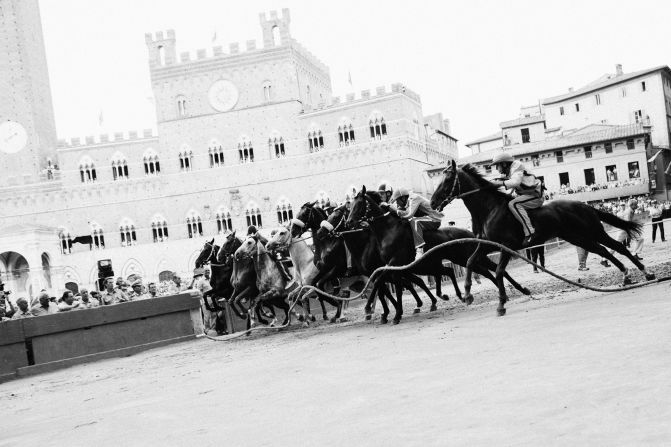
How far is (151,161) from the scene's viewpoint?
185 feet

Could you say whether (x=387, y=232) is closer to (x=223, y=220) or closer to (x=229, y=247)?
(x=229, y=247)

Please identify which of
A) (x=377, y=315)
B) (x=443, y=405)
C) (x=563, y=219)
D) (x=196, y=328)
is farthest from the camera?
(x=196, y=328)

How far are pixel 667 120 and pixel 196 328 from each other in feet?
195

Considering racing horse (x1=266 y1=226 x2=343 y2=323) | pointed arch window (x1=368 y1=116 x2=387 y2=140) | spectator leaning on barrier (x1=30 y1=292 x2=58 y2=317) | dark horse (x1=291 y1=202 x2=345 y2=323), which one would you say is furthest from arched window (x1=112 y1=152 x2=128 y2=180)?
dark horse (x1=291 y1=202 x2=345 y2=323)

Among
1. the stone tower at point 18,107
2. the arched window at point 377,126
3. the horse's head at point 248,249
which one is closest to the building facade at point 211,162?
the arched window at point 377,126

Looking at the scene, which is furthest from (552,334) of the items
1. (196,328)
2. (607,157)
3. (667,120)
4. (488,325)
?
(667,120)

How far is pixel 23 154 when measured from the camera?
57.1 m

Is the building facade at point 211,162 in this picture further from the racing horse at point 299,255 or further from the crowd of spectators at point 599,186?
the racing horse at point 299,255

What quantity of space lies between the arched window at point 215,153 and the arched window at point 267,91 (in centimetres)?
466

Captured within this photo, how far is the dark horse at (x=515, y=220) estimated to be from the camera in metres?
12.5

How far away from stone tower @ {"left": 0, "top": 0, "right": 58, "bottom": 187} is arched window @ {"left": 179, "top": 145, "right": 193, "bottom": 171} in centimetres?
1083

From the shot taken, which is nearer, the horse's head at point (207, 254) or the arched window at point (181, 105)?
the horse's head at point (207, 254)

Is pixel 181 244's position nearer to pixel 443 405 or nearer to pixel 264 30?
pixel 264 30

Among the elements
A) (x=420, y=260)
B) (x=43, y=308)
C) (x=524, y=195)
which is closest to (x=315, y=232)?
(x=420, y=260)
